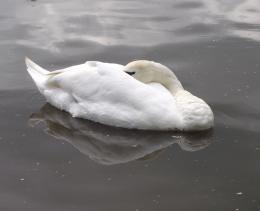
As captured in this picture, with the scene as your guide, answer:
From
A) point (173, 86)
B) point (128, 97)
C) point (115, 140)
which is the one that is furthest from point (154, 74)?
point (115, 140)

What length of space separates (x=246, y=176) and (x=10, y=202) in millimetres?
2465

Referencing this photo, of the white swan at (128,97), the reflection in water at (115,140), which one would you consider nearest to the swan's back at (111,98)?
the white swan at (128,97)

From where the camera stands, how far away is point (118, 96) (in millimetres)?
8203

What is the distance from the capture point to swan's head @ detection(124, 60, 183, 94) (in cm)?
873

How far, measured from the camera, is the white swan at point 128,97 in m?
8.09

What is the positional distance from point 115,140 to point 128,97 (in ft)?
1.78

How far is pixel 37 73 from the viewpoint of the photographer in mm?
9383

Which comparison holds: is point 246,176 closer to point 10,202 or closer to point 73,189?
point 73,189

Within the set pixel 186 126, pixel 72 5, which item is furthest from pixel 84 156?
pixel 72 5

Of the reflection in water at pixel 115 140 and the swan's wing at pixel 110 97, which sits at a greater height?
the swan's wing at pixel 110 97

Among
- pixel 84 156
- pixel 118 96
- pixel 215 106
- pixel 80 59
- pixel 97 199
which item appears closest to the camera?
pixel 97 199

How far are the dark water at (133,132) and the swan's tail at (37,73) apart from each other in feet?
0.77

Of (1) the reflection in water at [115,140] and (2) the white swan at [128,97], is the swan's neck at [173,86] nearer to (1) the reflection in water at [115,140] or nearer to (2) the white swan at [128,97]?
(2) the white swan at [128,97]

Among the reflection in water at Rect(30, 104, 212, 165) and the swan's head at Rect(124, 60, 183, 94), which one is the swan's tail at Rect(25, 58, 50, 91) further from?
the swan's head at Rect(124, 60, 183, 94)
